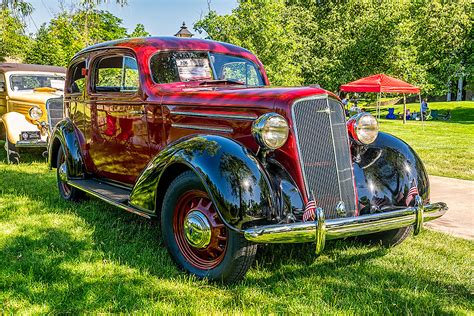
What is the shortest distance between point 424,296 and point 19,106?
854 cm

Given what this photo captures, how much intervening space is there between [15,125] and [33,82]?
1815 millimetres

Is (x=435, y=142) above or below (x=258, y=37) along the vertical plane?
below

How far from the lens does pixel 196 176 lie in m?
3.18

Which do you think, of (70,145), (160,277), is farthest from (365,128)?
(70,145)

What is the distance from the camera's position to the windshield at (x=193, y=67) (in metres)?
4.39

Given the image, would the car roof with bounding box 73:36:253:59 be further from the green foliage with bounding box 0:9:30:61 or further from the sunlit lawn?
the green foliage with bounding box 0:9:30:61

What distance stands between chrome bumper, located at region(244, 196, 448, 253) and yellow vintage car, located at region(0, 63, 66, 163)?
6553 mm

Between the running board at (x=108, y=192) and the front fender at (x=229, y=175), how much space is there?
2.47ft

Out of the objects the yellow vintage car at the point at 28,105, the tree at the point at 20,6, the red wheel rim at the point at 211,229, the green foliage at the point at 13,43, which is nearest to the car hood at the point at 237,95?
the red wheel rim at the point at 211,229

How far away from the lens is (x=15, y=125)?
8.47 meters

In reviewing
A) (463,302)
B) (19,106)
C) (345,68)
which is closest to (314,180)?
(463,302)

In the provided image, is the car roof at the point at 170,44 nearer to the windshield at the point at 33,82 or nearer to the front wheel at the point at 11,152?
the front wheel at the point at 11,152

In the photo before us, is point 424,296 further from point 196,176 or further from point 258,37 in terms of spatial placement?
point 258,37

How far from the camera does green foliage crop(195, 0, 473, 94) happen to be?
19281mm
